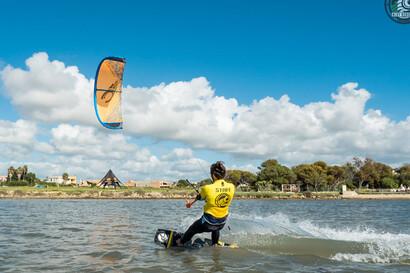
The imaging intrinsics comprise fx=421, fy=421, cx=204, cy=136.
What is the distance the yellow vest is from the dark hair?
15 centimetres

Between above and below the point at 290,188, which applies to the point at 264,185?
above

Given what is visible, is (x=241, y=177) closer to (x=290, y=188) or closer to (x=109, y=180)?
(x=290, y=188)

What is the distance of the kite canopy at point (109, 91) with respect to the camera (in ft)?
51.9

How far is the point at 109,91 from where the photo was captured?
16.3 meters

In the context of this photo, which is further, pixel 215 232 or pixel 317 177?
pixel 317 177

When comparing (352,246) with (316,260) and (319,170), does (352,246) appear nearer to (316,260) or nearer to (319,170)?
(316,260)

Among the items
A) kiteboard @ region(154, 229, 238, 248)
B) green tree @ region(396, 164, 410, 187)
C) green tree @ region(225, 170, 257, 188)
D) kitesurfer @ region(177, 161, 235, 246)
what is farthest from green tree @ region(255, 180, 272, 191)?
kitesurfer @ region(177, 161, 235, 246)

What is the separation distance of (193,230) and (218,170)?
2.02 metres

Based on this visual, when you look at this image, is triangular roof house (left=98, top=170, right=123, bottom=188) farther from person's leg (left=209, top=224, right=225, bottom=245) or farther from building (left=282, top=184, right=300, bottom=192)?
person's leg (left=209, top=224, right=225, bottom=245)

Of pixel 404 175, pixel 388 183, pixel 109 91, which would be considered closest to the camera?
pixel 109 91

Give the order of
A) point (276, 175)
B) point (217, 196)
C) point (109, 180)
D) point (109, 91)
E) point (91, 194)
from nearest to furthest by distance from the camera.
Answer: point (217, 196)
point (109, 91)
point (91, 194)
point (109, 180)
point (276, 175)

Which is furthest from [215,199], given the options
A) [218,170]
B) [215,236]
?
[215,236]

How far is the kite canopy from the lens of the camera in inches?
623

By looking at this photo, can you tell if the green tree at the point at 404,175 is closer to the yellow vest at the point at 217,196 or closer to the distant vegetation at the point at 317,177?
the distant vegetation at the point at 317,177
